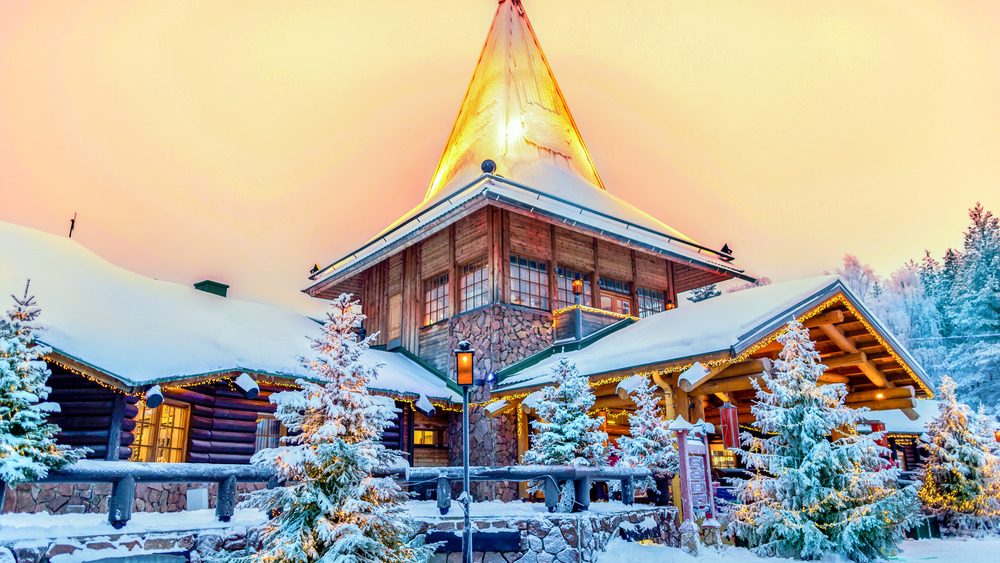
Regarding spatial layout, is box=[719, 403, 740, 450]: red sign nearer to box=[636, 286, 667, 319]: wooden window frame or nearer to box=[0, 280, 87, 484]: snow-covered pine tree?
box=[636, 286, 667, 319]: wooden window frame

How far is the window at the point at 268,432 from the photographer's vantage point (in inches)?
598

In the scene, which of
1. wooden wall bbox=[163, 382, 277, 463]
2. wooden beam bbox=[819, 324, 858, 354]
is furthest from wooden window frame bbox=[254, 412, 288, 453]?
wooden beam bbox=[819, 324, 858, 354]

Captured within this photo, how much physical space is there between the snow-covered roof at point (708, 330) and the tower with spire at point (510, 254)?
2.17 m

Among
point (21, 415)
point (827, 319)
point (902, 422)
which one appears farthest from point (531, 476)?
point (902, 422)

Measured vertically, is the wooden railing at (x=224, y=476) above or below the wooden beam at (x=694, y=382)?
below

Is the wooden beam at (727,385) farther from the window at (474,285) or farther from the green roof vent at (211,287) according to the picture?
the green roof vent at (211,287)

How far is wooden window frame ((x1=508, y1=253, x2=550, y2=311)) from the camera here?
18.8 metres

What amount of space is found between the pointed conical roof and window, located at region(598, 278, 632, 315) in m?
4.56

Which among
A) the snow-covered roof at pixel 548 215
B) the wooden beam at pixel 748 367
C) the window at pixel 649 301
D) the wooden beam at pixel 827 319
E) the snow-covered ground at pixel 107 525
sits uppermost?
the snow-covered roof at pixel 548 215

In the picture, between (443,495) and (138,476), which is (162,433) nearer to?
(138,476)

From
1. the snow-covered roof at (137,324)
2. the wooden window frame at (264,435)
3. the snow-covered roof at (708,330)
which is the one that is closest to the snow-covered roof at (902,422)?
the snow-covered roof at (708,330)

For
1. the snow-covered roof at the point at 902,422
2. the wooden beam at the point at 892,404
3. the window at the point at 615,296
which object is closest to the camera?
the wooden beam at the point at 892,404

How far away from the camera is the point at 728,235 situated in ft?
282

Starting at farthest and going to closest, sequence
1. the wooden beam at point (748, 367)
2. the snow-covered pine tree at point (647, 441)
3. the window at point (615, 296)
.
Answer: the window at point (615, 296), the snow-covered pine tree at point (647, 441), the wooden beam at point (748, 367)
